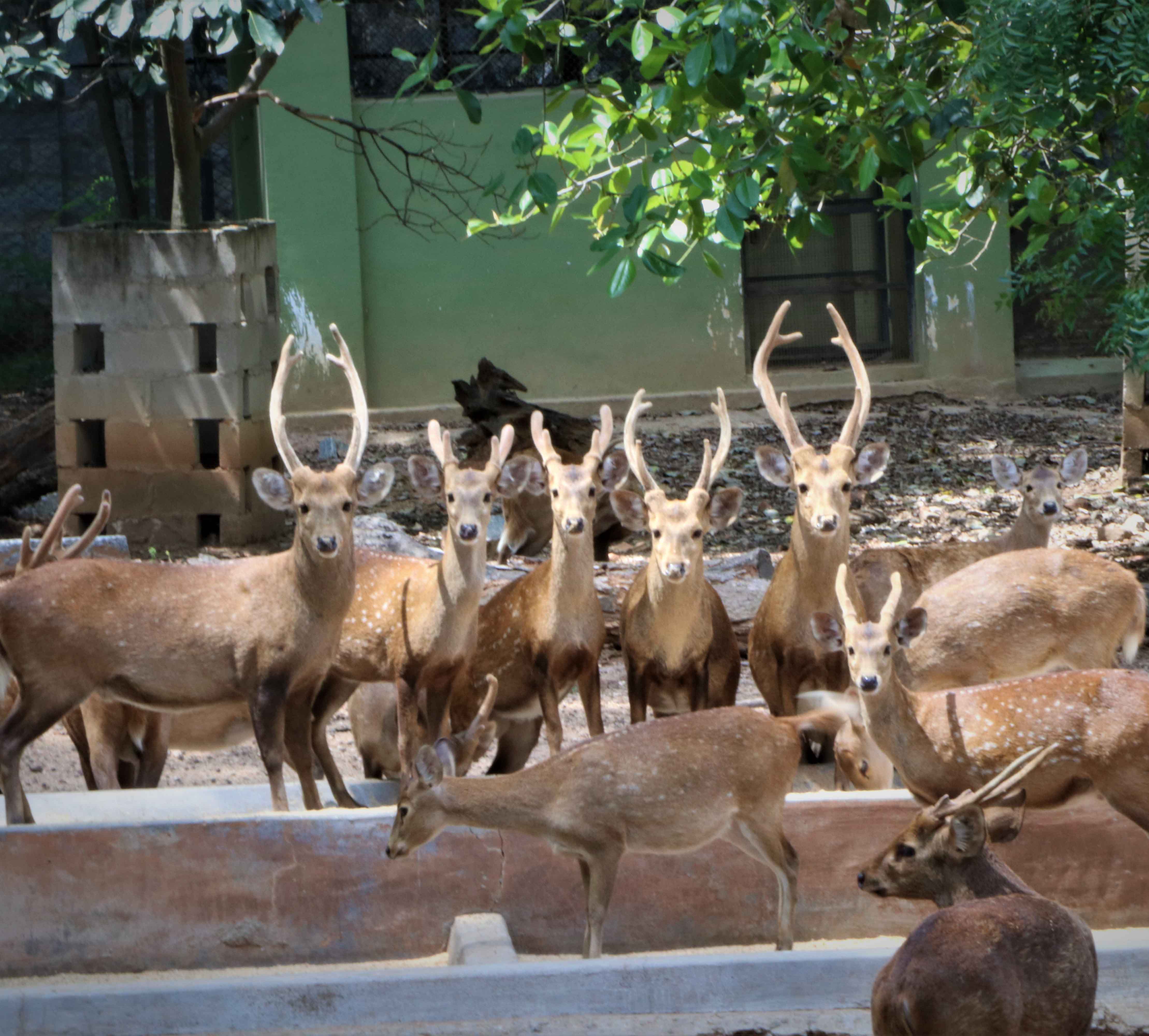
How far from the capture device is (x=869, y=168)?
6148 mm

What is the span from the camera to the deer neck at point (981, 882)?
425 centimetres

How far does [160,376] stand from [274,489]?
5.08 m

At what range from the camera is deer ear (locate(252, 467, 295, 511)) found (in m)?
5.52

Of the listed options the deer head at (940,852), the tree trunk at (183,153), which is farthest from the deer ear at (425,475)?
the tree trunk at (183,153)

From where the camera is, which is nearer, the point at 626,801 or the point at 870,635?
the point at 626,801

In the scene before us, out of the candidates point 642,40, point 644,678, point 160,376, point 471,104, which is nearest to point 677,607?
point 644,678

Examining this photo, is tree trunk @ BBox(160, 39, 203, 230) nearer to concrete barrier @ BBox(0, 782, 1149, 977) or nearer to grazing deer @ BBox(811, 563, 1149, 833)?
concrete barrier @ BBox(0, 782, 1149, 977)

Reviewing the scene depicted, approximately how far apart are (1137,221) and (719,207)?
1.67 meters

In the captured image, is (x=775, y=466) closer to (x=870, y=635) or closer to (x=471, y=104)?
(x=870, y=635)

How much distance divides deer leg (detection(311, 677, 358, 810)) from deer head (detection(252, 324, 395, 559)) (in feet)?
2.31

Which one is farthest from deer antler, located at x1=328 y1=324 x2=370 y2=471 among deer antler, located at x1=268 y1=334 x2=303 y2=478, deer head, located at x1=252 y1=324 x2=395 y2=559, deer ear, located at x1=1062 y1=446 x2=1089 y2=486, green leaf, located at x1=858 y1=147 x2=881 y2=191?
deer ear, located at x1=1062 y1=446 x2=1089 y2=486

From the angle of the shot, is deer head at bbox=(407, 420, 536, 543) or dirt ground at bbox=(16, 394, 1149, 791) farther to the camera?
dirt ground at bbox=(16, 394, 1149, 791)

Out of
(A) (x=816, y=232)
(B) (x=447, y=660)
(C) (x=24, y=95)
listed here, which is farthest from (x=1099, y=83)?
(A) (x=816, y=232)

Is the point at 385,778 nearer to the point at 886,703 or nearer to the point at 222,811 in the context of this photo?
the point at 222,811
